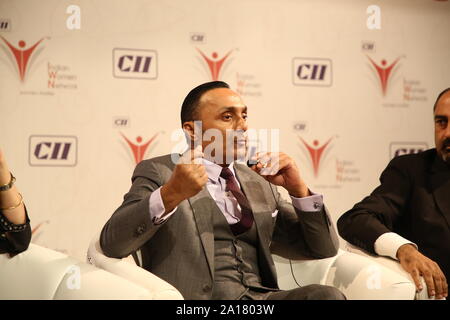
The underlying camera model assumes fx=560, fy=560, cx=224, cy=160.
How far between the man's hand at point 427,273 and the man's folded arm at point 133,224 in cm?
99

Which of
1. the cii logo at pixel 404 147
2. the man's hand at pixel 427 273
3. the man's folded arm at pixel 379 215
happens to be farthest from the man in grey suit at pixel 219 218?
the cii logo at pixel 404 147

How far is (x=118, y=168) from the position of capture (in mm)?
3707

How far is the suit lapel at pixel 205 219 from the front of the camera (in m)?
2.21

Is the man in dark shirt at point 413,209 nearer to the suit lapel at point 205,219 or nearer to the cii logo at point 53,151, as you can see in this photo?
the suit lapel at point 205,219

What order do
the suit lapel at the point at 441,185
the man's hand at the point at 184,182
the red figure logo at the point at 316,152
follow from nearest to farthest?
the man's hand at the point at 184,182 < the suit lapel at the point at 441,185 < the red figure logo at the point at 316,152

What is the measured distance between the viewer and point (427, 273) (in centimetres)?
220

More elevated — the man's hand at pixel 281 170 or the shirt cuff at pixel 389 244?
the man's hand at pixel 281 170

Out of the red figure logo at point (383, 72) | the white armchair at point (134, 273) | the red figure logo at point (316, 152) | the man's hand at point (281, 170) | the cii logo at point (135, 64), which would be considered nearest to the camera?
the white armchair at point (134, 273)

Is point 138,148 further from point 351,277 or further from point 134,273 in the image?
point 351,277

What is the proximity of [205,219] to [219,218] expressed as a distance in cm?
7

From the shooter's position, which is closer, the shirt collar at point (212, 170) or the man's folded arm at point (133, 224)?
the man's folded arm at point (133, 224)

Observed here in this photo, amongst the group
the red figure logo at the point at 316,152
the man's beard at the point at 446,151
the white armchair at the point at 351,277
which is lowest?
the white armchair at the point at 351,277

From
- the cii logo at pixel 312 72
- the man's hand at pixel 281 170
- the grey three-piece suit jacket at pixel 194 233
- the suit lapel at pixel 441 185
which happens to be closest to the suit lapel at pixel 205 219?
the grey three-piece suit jacket at pixel 194 233

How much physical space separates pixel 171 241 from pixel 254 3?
222cm
